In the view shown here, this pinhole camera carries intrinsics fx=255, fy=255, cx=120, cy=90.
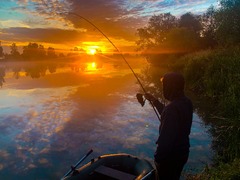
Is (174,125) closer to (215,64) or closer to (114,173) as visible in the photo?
(114,173)

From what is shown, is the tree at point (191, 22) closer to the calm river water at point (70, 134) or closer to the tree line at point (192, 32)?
the tree line at point (192, 32)

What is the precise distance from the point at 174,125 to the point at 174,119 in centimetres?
8

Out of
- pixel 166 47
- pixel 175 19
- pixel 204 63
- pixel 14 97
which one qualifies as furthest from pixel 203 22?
pixel 14 97

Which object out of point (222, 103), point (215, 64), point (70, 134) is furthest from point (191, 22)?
point (70, 134)

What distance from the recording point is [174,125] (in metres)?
3.33

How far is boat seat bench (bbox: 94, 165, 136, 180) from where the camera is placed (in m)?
4.37

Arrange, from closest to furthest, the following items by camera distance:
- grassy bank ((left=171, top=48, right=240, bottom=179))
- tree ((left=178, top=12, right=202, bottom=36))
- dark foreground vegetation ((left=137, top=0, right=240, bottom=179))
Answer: grassy bank ((left=171, top=48, right=240, bottom=179))
dark foreground vegetation ((left=137, top=0, right=240, bottom=179))
tree ((left=178, top=12, right=202, bottom=36))

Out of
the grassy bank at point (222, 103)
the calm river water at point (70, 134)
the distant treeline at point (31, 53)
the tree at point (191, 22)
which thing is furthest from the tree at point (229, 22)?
the distant treeline at point (31, 53)

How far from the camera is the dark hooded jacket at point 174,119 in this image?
3.34 meters

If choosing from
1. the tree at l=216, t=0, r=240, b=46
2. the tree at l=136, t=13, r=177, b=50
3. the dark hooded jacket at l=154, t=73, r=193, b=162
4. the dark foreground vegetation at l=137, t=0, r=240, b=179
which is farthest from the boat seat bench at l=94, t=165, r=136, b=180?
the tree at l=136, t=13, r=177, b=50

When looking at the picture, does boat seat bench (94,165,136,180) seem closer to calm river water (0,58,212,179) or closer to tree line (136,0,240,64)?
calm river water (0,58,212,179)

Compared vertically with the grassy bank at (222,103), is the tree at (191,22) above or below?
above

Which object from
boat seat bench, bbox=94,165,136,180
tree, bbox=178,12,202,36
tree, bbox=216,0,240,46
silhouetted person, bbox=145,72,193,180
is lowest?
boat seat bench, bbox=94,165,136,180

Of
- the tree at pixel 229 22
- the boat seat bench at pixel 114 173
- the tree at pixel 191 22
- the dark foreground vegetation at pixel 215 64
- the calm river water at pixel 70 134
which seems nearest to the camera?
the boat seat bench at pixel 114 173
